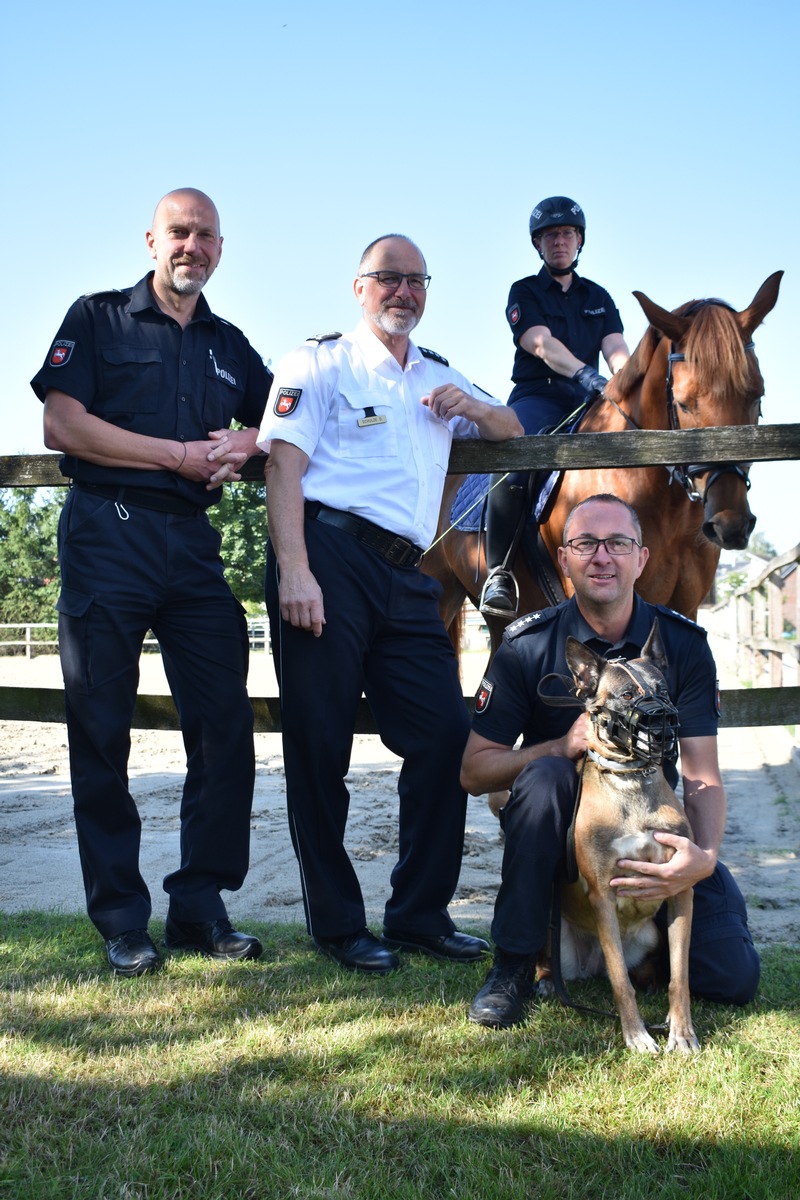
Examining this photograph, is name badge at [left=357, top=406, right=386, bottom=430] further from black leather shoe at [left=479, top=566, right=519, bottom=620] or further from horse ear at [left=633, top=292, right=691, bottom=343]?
black leather shoe at [left=479, top=566, right=519, bottom=620]

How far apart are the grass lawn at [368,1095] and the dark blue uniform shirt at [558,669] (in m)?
0.89

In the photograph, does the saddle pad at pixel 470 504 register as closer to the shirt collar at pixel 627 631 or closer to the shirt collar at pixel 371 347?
the shirt collar at pixel 371 347

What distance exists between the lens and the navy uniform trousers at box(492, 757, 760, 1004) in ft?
11.2

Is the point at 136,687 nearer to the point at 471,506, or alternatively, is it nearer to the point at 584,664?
the point at 584,664

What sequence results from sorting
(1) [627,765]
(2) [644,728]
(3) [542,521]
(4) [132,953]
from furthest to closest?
(3) [542,521] → (4) [132,953] → (1) [627,765] → (2) [644,728]

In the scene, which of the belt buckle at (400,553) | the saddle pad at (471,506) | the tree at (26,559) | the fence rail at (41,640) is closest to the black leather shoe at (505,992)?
the belt buckle at (400,553)

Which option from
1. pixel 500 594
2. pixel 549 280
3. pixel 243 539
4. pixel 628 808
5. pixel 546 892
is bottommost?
pixel 546 892

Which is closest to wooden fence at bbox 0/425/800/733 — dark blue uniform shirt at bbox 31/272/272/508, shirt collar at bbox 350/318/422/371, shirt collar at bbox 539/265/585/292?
dark blue uniform shirt at bbox 31/272/272/508

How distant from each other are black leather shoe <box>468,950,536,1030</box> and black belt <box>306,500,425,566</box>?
1.45 metres

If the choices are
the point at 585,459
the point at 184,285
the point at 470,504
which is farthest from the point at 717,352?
the point at 184,285

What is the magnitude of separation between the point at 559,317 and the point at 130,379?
283cm

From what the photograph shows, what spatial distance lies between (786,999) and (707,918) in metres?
0.39

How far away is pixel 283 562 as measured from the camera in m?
3.89

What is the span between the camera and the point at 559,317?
19.8 feet
